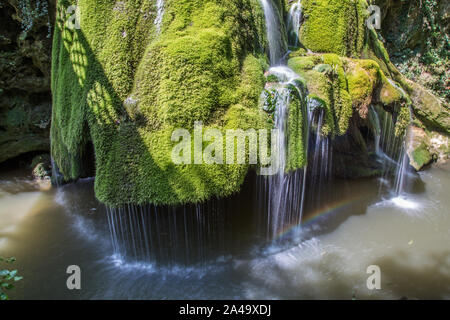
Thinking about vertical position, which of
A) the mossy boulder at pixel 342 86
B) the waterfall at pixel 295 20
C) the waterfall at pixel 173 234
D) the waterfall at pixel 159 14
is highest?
the waterfall at pixel 295 20

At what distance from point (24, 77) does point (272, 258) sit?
325 inches

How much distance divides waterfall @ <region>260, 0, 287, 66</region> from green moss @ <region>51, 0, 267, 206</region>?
1.36 m

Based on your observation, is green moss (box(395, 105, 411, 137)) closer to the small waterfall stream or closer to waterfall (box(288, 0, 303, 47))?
the small waterfall stream

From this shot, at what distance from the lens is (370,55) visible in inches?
285

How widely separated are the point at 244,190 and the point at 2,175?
24.0 ft

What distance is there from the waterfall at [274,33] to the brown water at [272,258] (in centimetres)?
354

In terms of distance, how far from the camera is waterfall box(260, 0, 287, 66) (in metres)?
5.68

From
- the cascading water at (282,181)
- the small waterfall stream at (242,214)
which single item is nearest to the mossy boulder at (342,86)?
the small waterfall stream at (242,214)

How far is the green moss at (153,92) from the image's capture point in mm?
3859

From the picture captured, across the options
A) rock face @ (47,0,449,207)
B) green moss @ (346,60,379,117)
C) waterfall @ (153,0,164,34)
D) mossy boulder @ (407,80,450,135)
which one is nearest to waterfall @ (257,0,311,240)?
rock face @ (47,0,449,207)

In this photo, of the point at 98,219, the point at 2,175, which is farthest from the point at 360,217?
the point at 2,175

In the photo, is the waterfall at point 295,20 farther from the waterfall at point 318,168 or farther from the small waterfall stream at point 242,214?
the waterfall at point 318,168

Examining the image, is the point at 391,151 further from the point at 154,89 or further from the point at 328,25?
the point at 154,89
